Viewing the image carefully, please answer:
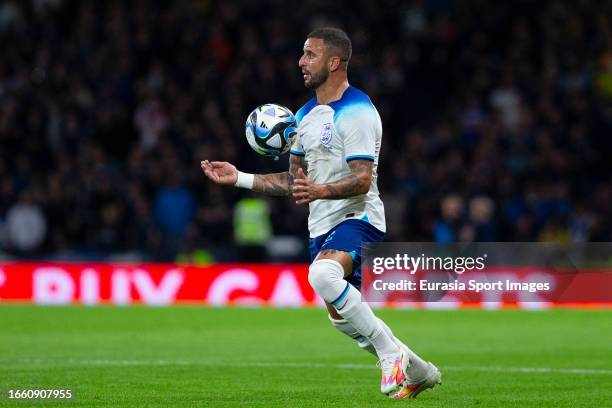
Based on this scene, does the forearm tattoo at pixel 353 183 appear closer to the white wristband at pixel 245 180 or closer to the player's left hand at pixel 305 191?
the player's left hand at pixel 305 191

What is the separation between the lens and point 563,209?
20.6 meters

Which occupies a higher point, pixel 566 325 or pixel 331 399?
pixel 331 399

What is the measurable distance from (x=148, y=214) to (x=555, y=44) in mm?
7318

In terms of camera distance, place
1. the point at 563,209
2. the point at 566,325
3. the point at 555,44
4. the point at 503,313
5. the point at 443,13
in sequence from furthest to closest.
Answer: the point at 443,13 → the point at 555,44 → the point at 563,209 → the point at 503,313 → the point at 566,325

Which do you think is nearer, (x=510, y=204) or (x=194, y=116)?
(x=510, y=204)

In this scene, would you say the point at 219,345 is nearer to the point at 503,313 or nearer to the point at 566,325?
the point at 566,325

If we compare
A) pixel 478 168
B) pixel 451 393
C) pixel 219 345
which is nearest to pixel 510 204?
pixel 478 168

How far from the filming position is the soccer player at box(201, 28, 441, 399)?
28.0 ft

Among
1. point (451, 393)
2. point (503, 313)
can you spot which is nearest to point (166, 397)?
point (451, 393)

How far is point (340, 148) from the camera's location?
877 centimetres

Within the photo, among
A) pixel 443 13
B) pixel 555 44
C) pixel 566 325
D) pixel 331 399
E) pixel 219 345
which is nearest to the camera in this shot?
pixel 331 399

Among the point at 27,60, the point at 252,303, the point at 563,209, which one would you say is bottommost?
the point at 252,303

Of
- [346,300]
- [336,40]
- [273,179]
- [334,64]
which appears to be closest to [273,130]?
[273,179]

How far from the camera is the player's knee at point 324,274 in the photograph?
8461 millimetres
